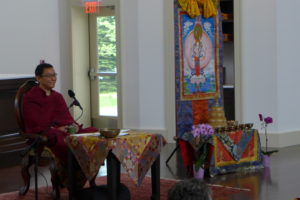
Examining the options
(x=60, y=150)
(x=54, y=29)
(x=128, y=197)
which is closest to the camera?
(x=128, y=197)

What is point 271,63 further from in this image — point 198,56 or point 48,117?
point 48,117

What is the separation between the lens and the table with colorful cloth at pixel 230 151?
6344mm

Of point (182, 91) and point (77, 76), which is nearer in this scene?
point (182, 91)

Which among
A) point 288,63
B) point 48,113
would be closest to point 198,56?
point 288,63

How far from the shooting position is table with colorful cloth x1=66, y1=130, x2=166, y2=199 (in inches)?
189

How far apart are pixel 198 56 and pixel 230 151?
89.2 inches

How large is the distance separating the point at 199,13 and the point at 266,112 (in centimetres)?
163

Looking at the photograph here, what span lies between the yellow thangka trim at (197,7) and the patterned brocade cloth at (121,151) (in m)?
3.52

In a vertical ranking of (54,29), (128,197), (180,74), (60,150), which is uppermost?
(54,29)

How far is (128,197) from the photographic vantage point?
5.02 metres

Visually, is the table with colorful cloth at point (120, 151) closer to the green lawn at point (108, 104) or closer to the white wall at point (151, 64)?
the white wall at point (151, 64)

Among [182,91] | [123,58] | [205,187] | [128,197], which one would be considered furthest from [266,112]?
[205,187]

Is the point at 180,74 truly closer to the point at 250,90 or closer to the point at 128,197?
the point at 250,90

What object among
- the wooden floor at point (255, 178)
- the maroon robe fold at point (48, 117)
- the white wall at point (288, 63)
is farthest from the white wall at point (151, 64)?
the maroon robe fold at point (48, 117)
